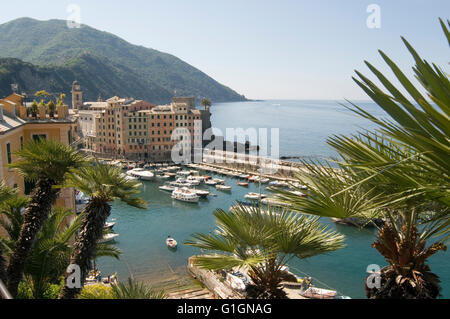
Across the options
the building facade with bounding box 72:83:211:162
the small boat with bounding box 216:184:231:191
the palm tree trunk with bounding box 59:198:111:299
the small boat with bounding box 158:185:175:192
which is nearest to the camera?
the palm tree trunk with bounding box 59:198:111:299

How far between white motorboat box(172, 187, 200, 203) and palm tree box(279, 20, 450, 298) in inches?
1642

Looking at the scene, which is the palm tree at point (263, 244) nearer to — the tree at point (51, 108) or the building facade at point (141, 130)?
the tree at point (51, 108)

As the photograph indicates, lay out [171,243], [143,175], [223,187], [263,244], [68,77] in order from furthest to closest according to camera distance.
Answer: [68,77], [143,175], [223,187], [171,243], [263,244]

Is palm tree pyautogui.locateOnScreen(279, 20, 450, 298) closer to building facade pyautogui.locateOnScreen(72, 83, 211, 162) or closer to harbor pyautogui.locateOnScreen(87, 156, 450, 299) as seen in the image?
harbor pyautogui.locateOnScreen(87, 156, 450, 299)

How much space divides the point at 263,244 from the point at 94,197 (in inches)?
141

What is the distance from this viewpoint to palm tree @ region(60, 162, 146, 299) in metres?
6.44

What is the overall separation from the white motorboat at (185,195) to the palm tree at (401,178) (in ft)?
137

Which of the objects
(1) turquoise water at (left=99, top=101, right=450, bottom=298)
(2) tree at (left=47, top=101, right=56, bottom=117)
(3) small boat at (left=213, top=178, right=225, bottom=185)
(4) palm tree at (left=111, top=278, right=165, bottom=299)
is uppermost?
(2) tree at (left=47, top=101, right=56, bottom=117)

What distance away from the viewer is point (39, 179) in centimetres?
800

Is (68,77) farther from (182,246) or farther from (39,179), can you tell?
(39,179)

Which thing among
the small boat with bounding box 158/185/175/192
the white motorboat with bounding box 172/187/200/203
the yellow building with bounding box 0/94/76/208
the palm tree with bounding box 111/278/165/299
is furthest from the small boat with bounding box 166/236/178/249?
the palm tree with bounding box 111/278/165/299

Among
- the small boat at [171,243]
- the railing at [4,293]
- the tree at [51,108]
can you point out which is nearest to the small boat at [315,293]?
the small boat at [171,243]

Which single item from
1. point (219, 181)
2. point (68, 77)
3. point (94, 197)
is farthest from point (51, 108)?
point (68, 77)
